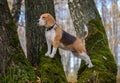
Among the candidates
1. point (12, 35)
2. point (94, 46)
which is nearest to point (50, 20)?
point (12, 35)

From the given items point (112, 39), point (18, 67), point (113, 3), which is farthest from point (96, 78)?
point (112, 39)

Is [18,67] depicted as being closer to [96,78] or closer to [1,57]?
[1,57]

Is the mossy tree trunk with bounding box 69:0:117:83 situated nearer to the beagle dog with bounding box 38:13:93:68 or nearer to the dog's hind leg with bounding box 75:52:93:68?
the dog's hind leg with bounding box 75:52:93:68

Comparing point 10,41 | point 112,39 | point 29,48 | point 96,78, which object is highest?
point 10,41

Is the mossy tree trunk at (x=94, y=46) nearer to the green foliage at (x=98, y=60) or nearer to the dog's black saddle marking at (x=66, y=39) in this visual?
the green foliage at (x=98, y=60)

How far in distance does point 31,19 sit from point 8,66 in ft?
5.50

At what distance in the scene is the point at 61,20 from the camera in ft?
123

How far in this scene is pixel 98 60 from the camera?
5.62m

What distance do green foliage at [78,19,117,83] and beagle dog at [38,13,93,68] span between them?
288 millimetres

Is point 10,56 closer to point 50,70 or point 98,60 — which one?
point 50,70

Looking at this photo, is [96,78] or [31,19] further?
[31,19]

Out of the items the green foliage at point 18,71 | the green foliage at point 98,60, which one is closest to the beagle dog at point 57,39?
the green foliage at point 98,60

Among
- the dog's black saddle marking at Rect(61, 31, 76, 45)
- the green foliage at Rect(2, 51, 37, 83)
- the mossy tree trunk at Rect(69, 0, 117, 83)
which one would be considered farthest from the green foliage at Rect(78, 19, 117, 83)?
the green foliage at Rect(2, 51, 37, 83)

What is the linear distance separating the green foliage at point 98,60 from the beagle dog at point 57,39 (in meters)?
0.29
